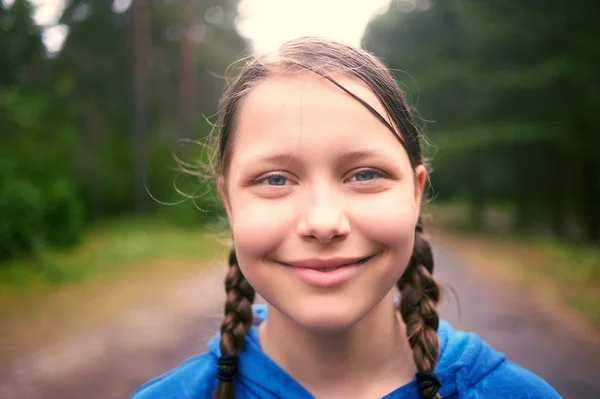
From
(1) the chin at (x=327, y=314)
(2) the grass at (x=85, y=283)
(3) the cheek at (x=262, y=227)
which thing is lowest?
(2) the grass at (x=85, y=283)

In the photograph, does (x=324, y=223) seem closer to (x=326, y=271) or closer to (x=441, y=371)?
(x=326, y=271)

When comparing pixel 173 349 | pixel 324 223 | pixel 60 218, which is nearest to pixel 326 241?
pixel 324 223

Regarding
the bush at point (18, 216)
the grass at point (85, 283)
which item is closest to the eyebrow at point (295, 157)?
the grass at point (85, 283)

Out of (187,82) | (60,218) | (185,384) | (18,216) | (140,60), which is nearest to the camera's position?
(185,384)

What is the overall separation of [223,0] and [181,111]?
4.51m

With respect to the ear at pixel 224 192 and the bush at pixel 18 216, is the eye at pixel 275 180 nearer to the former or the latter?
the ear at pixel 224 192

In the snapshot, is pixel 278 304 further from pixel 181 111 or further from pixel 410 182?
pixel 181 111

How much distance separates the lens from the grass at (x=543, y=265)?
23.4 feet

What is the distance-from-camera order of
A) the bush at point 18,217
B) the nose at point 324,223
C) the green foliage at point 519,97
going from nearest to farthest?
the nose at point 324,223
the bush at point 18,217
the green foliage at point 519,97

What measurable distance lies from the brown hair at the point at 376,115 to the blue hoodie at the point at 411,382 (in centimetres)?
5

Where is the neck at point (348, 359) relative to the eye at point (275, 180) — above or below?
below

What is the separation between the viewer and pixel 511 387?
1.47m

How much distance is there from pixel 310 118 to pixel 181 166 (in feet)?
2.89

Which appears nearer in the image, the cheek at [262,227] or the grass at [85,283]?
the cheek at [262,227]
